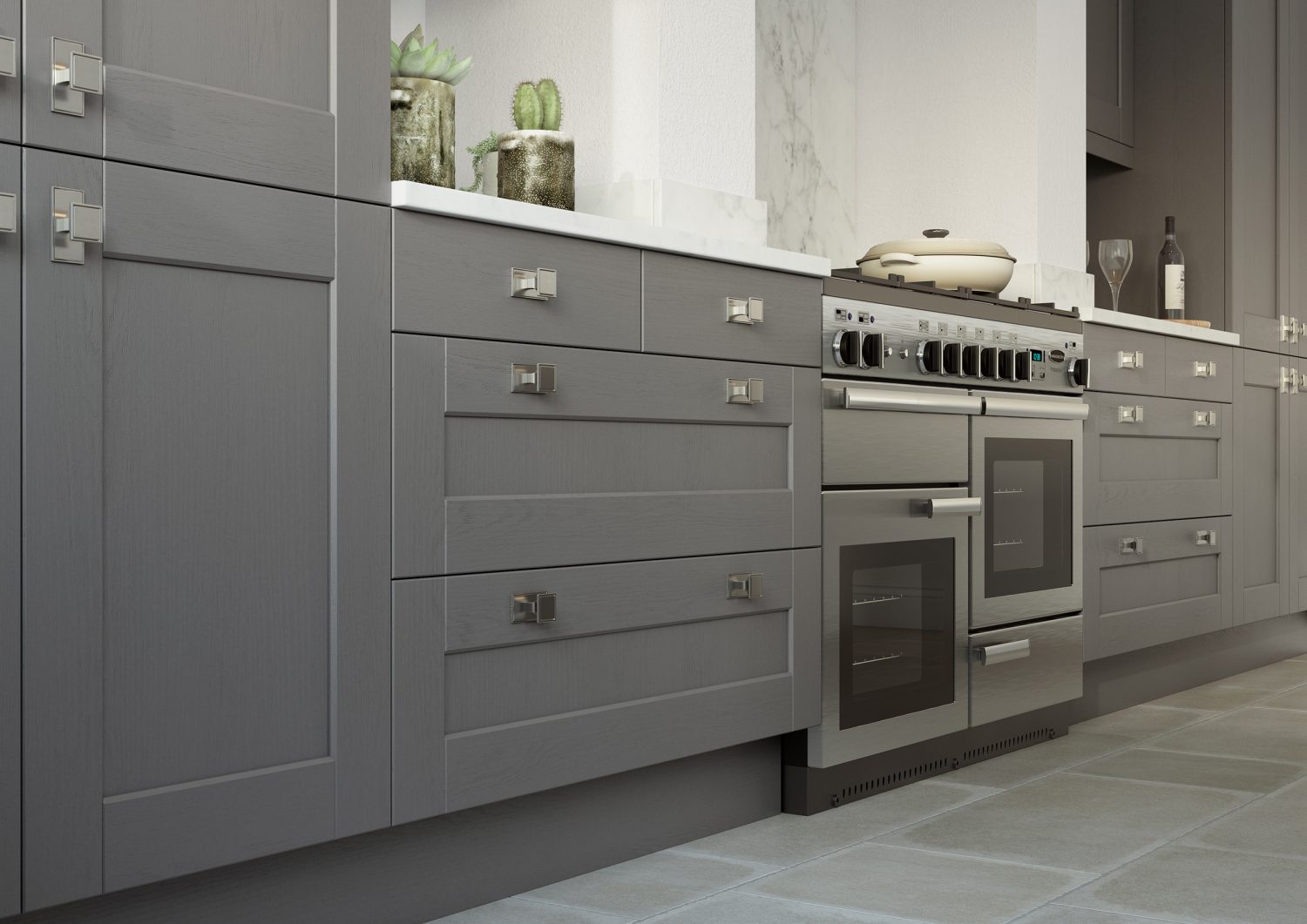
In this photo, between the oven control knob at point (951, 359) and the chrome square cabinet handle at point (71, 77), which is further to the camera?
the oven control knob at point (951, 359)

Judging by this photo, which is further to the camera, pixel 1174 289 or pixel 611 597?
pixel 1174 289

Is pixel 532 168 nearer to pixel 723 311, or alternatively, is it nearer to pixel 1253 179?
pixel 723 311

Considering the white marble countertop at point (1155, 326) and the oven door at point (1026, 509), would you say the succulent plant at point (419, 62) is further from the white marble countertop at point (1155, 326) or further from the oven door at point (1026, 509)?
the white marble countertop at point (1155, 326)

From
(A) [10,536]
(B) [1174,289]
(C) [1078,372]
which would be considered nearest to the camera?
(A) [10,536]

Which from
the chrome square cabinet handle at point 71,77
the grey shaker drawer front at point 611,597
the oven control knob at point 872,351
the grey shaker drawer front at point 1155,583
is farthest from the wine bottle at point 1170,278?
the chrome square cabinet handle at point 71,77

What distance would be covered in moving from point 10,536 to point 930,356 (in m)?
1.86

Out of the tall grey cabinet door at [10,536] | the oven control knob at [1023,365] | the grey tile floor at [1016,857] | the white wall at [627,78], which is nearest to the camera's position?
the tall grey cabinet door at [10,536]

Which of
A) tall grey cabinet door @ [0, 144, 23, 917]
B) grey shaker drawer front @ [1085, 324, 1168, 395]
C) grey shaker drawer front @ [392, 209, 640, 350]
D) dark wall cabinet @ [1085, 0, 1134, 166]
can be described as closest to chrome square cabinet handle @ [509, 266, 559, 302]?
grey shaker drawer front @ [392, 209, 640, 350]

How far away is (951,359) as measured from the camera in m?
2.89

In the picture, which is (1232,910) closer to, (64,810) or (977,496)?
(977,496)

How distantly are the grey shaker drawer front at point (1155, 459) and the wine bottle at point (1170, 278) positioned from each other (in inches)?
13.6

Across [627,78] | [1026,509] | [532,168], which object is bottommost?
[1026,509]

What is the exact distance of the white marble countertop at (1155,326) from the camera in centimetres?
349

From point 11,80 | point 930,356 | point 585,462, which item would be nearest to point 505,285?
point 585,462
